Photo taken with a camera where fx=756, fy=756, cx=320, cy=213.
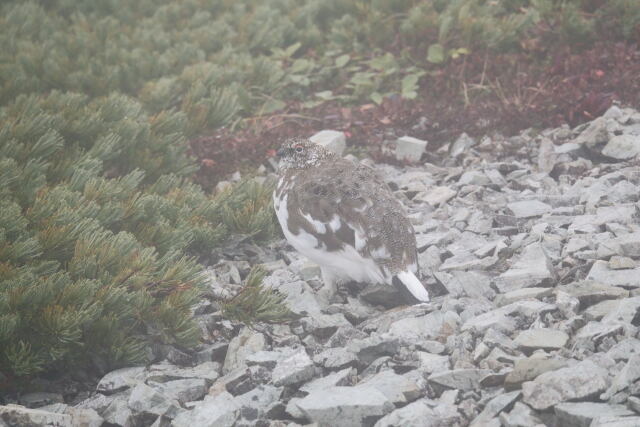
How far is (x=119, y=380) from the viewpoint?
3537mm

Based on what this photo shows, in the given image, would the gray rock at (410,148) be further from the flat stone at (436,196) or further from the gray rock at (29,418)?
the gray rock at (29,418)

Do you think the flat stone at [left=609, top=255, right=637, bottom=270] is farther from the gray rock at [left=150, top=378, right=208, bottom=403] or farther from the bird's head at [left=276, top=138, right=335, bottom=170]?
the gray rock at [left=150, top=378, right=208, bottom=403]

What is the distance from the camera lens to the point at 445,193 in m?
5.61

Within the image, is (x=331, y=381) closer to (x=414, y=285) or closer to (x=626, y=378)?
(x=414, y=285)

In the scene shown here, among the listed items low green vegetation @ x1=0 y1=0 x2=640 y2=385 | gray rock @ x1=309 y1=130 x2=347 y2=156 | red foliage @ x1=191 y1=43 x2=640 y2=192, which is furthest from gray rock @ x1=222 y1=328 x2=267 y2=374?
gray rock @ x1=309 y1=130 x2=347 y2=156

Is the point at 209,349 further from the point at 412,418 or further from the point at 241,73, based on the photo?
the point at 241,73

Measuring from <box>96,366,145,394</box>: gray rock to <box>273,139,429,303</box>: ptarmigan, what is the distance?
1169 mm

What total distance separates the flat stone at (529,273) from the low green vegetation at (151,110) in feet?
4.00

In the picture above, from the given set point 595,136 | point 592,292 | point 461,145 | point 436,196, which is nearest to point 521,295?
point 592,292

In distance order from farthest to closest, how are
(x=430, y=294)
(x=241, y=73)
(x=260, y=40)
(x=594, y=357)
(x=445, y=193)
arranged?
(x=260, y=40)
(x=241, y=73)
(x=445, y=193)
(x=430, y=294)
(x=594, y=357)

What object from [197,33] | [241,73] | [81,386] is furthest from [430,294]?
[197,33]

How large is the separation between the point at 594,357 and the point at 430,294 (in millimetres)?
1253

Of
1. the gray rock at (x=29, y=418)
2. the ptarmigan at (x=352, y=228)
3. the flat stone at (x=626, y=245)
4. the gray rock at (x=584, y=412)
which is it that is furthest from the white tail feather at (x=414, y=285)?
the gray rock at (x=29, y=418)

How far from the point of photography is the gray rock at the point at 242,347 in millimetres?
3688
